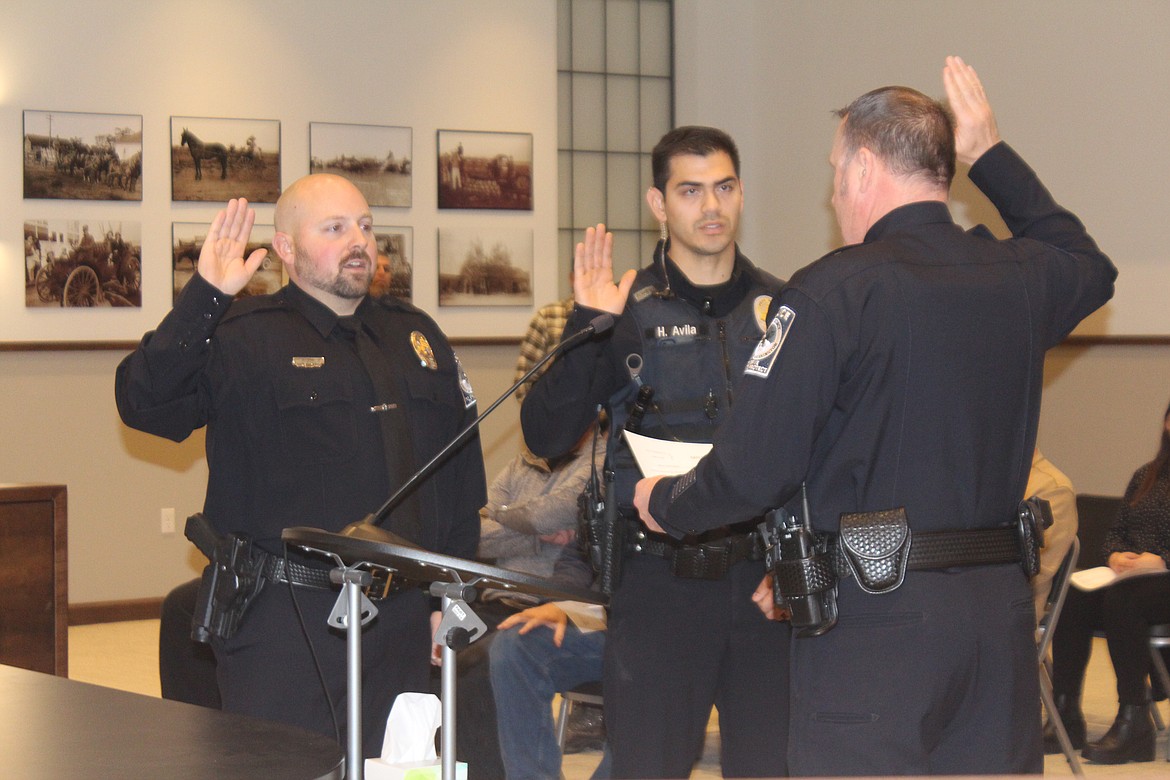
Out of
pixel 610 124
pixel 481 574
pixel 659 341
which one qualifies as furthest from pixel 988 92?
pixel 481 574

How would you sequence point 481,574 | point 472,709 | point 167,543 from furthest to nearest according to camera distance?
point 167,543 → point 472,709 → point 481,574

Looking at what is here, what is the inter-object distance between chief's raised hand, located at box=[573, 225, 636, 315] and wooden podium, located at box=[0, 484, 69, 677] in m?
1.73

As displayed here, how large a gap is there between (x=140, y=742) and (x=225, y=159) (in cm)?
566

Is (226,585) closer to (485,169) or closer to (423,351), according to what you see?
(423,351)

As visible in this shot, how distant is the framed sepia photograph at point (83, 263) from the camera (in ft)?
21.2

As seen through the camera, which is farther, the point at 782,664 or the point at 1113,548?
the point at 1113,548

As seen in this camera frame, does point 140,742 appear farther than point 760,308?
No

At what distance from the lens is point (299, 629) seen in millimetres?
2596

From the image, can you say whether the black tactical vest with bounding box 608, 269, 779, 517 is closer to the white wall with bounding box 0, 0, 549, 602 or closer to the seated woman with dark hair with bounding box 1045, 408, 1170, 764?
the seated woman with dark hair with bounding box 1045, 408, 1170, 764

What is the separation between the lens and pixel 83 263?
6539 mm

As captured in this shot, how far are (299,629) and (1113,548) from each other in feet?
Result: 10.9

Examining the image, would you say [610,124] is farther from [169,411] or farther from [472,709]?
[169,411]

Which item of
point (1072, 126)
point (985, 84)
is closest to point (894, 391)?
point (1072, 126)

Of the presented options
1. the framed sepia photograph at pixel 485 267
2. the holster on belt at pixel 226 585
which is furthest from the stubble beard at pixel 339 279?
the framed sepia photograph at pixel 485 267
